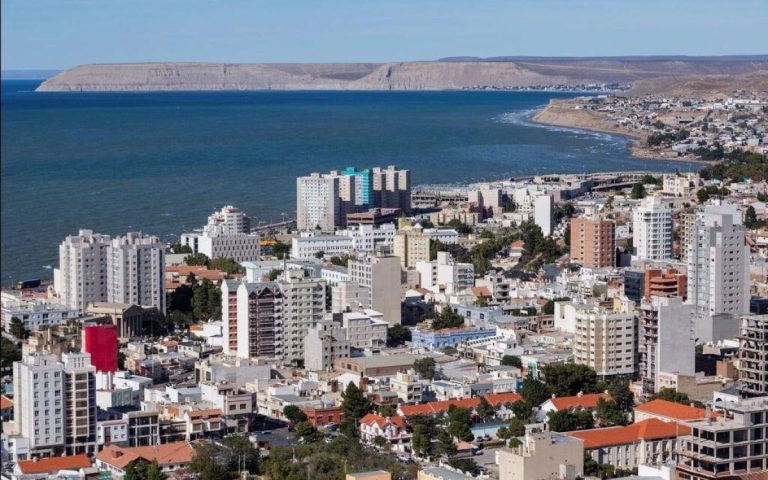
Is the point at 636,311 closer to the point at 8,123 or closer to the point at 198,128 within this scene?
the point at 8,123

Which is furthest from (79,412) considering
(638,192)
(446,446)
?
(638,192)

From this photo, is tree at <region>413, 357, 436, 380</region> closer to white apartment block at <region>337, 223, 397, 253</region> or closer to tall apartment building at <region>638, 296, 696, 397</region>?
tall apartment building at <region>638, 296, 696, 397</region>

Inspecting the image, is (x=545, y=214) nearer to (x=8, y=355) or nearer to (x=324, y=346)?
(x=324, y=346)

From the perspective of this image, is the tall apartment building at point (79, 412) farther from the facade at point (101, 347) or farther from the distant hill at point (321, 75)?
the distant hill at point (321, 75)

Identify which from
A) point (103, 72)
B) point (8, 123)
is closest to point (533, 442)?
point (8, 123)

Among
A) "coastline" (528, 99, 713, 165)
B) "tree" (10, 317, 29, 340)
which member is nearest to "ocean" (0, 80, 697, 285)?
"coastline" (528, 99, 713, 165)

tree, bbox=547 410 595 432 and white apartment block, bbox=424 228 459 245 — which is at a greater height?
white apartment block, bbox=424 228 459 245
